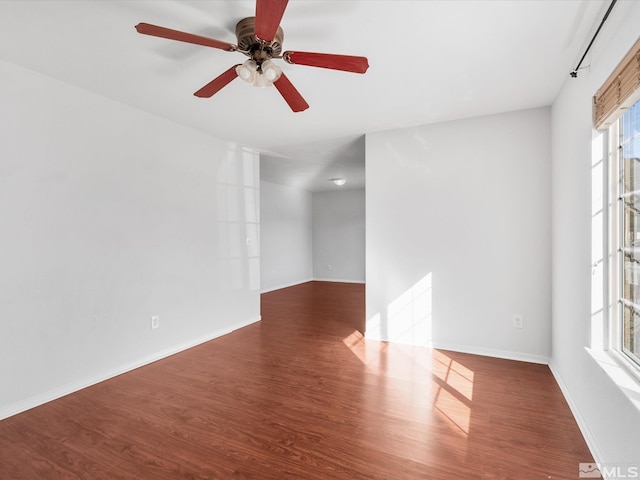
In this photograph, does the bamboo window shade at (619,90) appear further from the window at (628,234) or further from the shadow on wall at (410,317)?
the shadow on wall at (410,317)

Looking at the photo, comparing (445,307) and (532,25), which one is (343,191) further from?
(532,25)

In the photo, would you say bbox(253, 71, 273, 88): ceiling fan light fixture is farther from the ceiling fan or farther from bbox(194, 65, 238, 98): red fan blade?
bbox(194, 65, 238, 98): red fan blade

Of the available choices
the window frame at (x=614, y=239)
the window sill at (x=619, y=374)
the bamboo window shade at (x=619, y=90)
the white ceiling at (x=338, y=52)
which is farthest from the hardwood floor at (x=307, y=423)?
the white ceiling at (x=338, y=52)

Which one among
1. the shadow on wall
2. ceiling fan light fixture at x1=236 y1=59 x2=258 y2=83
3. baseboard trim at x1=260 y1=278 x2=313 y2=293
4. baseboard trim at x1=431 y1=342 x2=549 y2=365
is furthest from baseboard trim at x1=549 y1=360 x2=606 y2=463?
baseboard trim at x1=260 y1=278 x2=313 y2=293

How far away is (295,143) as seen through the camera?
164 inches

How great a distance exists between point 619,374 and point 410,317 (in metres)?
2.04

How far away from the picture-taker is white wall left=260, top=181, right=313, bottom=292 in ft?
23.0

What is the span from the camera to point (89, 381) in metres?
2.62

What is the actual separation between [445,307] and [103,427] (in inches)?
124

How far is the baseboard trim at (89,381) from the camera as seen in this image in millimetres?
2201

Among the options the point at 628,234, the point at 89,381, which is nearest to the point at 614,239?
the point at 628,234

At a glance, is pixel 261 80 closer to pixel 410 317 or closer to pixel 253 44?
pixel 253 44

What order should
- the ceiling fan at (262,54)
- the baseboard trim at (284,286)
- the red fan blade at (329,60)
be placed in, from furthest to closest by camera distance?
the baseboard trim at (284,286) → the red fan blade at (329,60) → the ceiling fan at (262,54)

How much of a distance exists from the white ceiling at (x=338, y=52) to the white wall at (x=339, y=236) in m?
4.92
